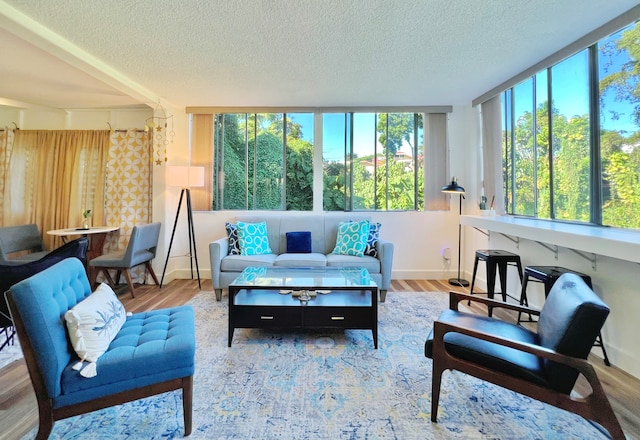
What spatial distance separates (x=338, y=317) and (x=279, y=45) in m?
2.37

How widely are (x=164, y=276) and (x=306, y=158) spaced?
2.66 metres

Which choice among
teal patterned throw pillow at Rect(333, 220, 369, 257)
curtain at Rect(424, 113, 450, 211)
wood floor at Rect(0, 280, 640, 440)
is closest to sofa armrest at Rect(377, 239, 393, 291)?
teal patterned throw pillow at Rect(333, 220, 369, 257)

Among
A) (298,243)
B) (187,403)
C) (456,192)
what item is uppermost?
(456,192)

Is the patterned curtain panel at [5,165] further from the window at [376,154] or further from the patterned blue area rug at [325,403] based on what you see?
the window at [376,154]

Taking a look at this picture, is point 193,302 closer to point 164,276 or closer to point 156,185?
point 164,276

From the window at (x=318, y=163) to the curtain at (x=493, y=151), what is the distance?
33.5 inches

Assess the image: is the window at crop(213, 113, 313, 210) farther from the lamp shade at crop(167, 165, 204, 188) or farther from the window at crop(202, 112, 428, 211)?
the lamp shade at crop(167, 165, 204, 188)

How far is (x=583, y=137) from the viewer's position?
2.50 meters

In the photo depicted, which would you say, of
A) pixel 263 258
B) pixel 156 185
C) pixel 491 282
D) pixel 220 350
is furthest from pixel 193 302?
pixel 491 282

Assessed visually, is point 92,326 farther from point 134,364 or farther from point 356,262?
point 356,262

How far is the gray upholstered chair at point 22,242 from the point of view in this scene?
3.59 m

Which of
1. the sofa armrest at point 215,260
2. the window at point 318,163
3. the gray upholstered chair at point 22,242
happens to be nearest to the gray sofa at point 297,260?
the sofa armrest at point 215,260

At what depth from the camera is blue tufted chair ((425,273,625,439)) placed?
4.08 ft

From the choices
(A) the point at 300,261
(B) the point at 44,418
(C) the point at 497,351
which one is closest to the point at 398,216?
(A) the point at 300,261
